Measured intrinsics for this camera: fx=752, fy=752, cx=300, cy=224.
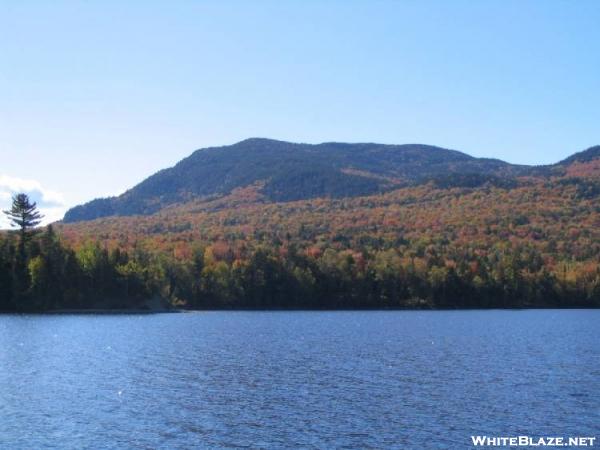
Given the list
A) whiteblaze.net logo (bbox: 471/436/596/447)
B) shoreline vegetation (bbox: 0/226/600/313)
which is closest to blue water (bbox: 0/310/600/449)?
whiteblaze.net logo (bbox: 471/436/596/447)

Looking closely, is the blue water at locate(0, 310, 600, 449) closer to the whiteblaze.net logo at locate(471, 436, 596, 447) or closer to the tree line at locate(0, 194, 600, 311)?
the whiteblaze.net logo at locate(471, 436, 596, 447)

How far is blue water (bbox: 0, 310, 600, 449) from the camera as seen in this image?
144ft

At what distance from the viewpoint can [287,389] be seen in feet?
193

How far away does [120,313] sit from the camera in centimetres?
16275

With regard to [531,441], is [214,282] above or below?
above

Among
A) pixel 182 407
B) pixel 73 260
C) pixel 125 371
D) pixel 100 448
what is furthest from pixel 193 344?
pixel 73 260

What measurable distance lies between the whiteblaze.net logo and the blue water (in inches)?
46.7

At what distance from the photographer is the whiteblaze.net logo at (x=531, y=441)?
41.5 meters

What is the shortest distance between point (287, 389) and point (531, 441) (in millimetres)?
21769

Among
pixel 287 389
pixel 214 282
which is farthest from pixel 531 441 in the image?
pixel 214 282

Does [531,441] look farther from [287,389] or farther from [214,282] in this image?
[214,282]

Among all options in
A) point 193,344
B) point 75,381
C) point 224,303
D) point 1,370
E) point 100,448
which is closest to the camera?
point 100,448

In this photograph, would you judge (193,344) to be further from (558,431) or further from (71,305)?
(71,305)

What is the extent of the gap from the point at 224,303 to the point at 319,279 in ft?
81.4
